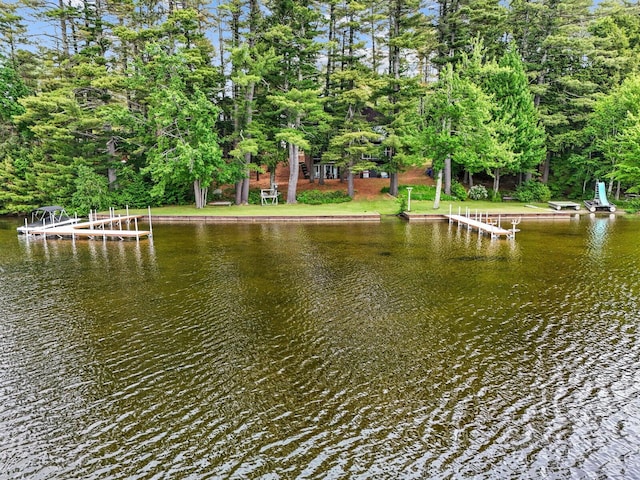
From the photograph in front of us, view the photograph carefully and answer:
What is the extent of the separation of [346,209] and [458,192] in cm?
949

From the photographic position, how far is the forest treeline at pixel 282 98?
27.6 m

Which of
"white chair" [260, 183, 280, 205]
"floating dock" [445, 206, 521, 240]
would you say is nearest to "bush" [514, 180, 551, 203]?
"floating dock" [445, 206, 521, 240]

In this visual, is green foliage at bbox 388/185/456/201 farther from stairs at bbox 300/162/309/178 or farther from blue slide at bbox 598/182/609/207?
stairs at bbox 300/162/309/178

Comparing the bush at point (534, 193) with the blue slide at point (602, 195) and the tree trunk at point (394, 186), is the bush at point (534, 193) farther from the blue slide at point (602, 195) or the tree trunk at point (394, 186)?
the tree trunk at point (394, 186)

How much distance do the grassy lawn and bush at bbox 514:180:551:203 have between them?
3.22 feet

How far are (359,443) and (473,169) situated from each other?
2894 cm

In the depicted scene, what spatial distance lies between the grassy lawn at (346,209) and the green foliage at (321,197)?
2.57 ft

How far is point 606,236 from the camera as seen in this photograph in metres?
20.2

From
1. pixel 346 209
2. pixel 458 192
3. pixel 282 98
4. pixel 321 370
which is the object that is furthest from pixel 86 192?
pixel 321 370

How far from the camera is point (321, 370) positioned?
786 cm

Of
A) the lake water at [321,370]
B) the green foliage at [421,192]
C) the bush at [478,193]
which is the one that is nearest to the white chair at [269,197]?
the green foliage at [421,192]

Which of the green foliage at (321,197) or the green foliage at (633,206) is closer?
the green foliage at (633,206)

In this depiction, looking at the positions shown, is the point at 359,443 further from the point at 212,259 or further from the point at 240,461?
the point at 212,259

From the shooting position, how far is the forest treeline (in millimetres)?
27580
